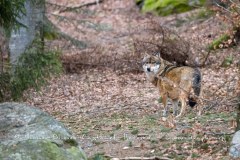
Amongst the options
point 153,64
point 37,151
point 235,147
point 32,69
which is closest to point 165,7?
point 32,69

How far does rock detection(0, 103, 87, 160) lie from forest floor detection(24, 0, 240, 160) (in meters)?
1.62

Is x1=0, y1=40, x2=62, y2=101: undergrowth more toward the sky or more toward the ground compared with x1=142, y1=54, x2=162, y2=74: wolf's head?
more toward the ground

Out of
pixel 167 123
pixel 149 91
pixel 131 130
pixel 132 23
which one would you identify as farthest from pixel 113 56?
pixel 167 123

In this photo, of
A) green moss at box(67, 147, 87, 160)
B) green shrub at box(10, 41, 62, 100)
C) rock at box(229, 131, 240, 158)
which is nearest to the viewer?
green moss at box(67, 147, 87, 160)

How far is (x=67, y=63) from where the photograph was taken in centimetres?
1950

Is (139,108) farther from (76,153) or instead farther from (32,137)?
(32,137)

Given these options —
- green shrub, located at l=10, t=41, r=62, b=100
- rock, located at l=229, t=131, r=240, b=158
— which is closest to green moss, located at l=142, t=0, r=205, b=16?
green shrub, located at l=10, t=41, r=62, b=100

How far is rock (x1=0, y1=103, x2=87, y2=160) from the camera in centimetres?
706

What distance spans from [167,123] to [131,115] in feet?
12.7

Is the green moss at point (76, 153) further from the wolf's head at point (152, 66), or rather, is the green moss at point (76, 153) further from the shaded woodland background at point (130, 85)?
the wolf's head at point (152, 66)

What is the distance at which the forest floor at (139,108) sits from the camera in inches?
354

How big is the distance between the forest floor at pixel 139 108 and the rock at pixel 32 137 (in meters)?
1.62

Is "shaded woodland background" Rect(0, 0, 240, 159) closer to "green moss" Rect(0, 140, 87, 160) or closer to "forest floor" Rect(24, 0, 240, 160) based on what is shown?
"forest floor" Rect(24, 0, 240, 160)

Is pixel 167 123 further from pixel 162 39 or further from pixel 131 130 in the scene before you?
pixel 162 39
